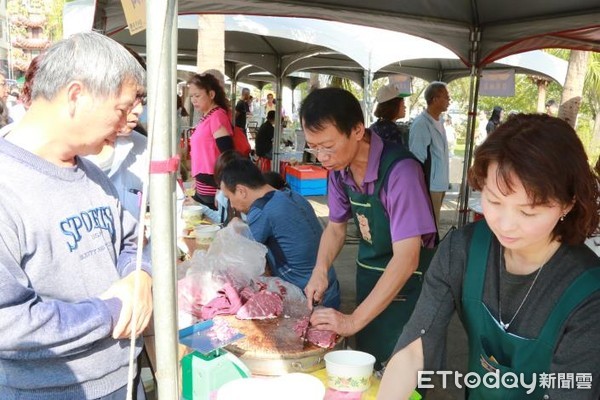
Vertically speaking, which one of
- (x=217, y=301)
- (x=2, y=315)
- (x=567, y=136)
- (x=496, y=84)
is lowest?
(x=217, y=301)

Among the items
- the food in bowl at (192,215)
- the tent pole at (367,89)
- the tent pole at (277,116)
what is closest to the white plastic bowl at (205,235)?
the food in bowl at (192,215)

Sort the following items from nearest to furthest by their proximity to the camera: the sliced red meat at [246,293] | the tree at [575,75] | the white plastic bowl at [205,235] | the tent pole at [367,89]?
the sliced red meat at [246,293] → the white plastic bowl at [205,235] → the tent pole at [367,89] → the tree at [575,75]

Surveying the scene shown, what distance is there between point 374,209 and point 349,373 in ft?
2.42

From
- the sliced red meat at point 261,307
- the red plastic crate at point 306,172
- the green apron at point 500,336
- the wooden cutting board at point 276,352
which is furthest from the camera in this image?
the red plastic crate at point 306,172

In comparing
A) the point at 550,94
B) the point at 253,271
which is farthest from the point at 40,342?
the point at 550,94

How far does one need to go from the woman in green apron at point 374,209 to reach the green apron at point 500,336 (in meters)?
0.47

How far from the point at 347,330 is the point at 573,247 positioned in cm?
85

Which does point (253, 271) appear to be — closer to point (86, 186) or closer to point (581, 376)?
point (86, 186)

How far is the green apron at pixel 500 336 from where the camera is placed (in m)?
1.22

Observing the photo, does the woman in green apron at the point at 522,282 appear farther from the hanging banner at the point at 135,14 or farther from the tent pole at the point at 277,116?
the tent pole at the point at 277,116

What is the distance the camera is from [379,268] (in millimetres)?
2234

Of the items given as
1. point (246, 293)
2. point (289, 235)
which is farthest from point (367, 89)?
point (246, 293)

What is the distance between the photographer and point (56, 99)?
47.4 inches

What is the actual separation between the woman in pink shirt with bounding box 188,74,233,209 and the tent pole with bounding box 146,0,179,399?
334 centimetres
